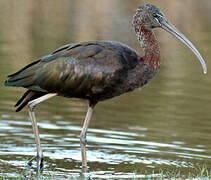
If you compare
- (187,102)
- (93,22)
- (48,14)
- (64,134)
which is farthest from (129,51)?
(48,14)

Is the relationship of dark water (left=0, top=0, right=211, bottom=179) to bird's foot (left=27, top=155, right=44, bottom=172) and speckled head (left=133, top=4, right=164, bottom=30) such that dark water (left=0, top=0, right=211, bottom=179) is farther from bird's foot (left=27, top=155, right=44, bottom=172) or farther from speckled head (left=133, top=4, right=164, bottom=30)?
speckled head (left=133, top=4, right=164, bottom=30)

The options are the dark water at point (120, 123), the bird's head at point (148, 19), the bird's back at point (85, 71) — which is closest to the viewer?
the bird's back at point (85, 71)

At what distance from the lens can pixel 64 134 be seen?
457 inches

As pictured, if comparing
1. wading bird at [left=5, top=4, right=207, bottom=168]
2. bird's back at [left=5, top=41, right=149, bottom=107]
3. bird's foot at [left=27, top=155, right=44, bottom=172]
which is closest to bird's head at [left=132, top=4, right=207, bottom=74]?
wading bird at [left=5, top=4, right=207, bottom=168]

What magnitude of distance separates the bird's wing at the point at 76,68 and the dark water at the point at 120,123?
1133 millimetres

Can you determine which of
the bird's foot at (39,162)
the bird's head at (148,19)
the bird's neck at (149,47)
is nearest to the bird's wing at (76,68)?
the bird's neck at (149,47)

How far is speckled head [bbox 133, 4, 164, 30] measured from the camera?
9664 millimetres

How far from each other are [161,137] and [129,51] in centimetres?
270

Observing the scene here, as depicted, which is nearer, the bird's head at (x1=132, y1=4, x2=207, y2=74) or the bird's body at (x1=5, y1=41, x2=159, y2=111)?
the bird's body at (x1=5, y1=41, x2=159, y2=111)

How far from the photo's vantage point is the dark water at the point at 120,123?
9.88m

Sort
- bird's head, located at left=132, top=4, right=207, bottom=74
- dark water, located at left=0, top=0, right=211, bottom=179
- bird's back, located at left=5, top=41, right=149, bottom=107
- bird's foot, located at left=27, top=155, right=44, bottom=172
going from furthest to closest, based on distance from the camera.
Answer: dark water, located at left=0, top=0, right=211, bottom=179
bird's head, located at left=132, top=4, right=207, bottom=74
bird's foot, located at left=27, top=155, right=44, bottom=172
bird's back, located at left=5, top=41, right=149, bottom=107

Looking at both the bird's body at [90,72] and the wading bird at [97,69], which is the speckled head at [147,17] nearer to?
the wading bird at [97,69]

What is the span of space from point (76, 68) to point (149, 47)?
107cm

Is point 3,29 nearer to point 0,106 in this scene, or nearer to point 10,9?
point 10,9
